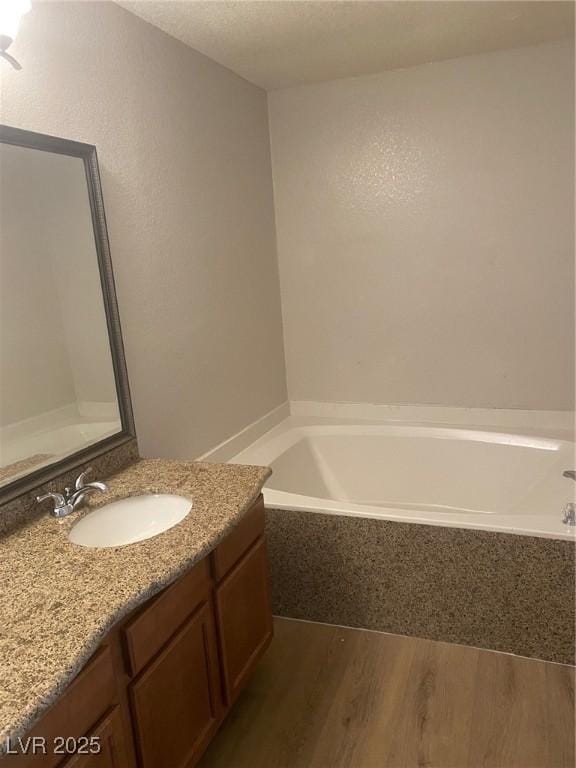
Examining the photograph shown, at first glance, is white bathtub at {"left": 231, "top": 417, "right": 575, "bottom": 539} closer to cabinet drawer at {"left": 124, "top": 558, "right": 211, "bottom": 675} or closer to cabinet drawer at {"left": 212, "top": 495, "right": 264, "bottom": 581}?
cabinet drawer at {"left": 212, "top": 495, "right": 264, "bottom": 581}

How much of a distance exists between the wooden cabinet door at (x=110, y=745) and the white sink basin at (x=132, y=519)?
1.62 ft

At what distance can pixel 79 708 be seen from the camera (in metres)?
1.07

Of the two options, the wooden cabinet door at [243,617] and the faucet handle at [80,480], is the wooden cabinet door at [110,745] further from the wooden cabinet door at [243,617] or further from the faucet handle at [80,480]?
the faucet handle at [80,480]

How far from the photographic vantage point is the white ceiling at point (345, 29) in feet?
6.54

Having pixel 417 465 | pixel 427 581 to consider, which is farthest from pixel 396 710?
pixel 417 465

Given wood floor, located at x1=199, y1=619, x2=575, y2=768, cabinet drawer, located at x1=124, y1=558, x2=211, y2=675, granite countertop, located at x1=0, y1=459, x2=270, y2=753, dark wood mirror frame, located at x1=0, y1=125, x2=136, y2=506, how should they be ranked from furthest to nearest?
wood floor, located at x1=199, y1=619, x2=575, y2=768 < dark wood mirror frame, located at x1=0, y1=125, x2=136, y2=506 < cabinet drawer, located at x1=124, y1=558, x2=211, y2=675 < granite countertop, located at x1=0, y1=459, x2=270, y2=753

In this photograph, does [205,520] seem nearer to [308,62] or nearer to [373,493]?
[373,493]

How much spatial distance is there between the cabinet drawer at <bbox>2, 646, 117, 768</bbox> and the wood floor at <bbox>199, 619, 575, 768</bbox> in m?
0.76

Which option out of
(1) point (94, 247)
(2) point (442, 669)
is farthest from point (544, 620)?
(1) point (94, 247)

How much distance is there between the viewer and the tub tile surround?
6.29 ft

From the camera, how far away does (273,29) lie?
2.15m

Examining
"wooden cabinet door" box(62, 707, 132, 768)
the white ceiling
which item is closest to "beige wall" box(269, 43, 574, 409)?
the white ceiling

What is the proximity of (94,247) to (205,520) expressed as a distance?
95cm

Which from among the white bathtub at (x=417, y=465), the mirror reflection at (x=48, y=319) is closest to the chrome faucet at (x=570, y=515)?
the white bathtub at (x=417, y=465)
